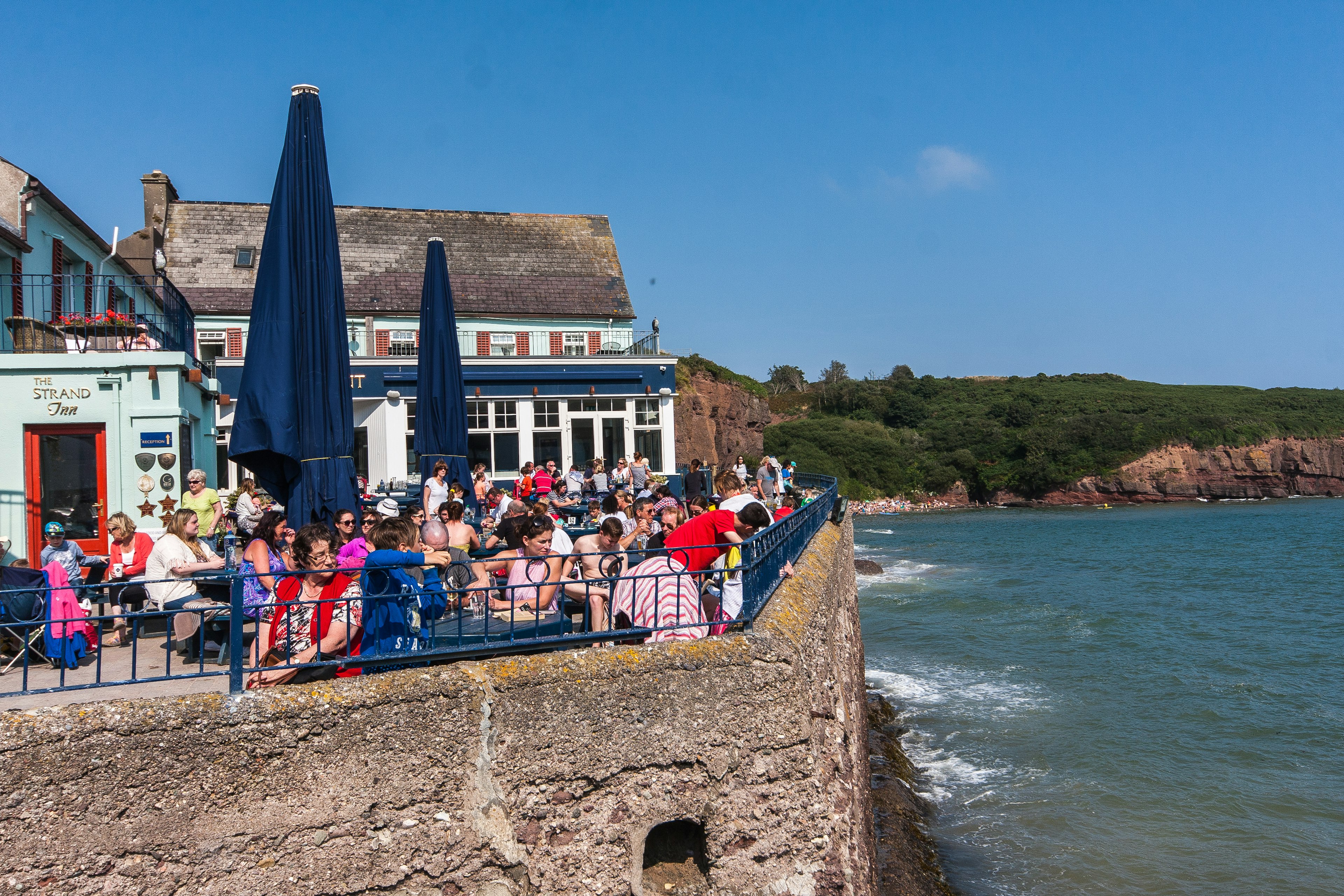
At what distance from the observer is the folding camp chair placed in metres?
6.20

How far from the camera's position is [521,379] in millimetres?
24188

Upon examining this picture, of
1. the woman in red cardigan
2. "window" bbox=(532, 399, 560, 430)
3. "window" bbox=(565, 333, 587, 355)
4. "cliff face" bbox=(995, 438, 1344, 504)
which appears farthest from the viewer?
"cliff face" bbox=(995, 438, 1344, 504)


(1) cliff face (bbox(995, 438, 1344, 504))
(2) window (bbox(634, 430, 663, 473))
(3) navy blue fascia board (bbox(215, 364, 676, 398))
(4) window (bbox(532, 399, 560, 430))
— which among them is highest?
(3) navy blue fascia board (bbox(215, 364, 676, 398))

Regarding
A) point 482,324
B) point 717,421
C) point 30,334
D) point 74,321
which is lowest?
point 30,334

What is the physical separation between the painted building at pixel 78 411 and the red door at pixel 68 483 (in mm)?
11

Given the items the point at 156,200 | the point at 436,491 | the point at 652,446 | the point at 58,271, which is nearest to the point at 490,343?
the point at 652,446

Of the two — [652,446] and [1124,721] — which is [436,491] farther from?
[652,446]

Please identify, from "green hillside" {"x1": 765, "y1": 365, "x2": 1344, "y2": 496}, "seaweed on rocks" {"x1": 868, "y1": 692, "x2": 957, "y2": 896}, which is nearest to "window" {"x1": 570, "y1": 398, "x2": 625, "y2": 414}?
"seaweed on rocks" {"x1": 868, "y1": 692, "x2": 957, "y2": 896}

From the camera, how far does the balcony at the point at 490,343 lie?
2566 cm

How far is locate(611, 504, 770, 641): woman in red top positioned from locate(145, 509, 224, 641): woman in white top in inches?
135

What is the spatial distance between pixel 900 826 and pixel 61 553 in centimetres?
872

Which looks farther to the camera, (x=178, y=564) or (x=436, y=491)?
(x=436, y=491)

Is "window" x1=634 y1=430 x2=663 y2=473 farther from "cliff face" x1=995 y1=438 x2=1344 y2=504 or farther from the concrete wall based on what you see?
"cliff face" x1=995 y1=438 x2=1344 y2=504

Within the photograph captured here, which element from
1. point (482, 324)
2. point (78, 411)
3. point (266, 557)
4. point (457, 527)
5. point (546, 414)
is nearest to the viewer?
point (266, 557)
